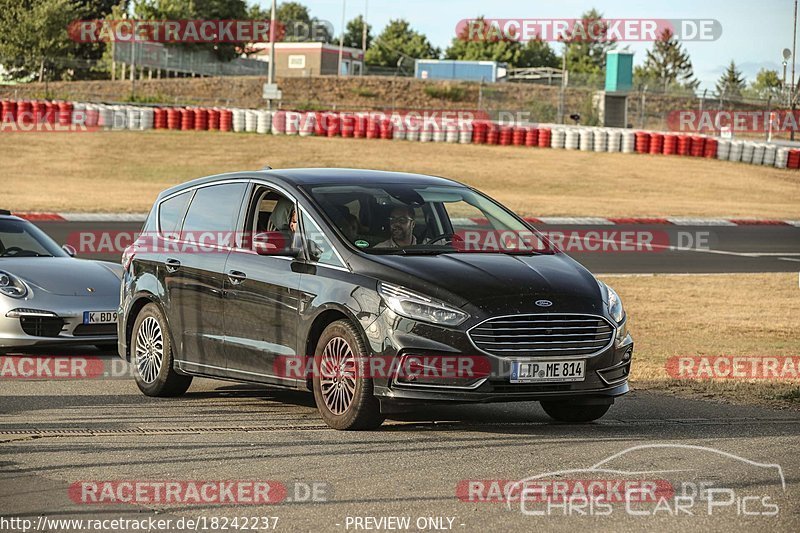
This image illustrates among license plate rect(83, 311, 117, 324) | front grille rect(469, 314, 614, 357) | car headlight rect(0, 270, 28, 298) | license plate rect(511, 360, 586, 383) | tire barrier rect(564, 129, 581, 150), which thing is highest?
tire barrier rect(564, 129, 581, 150)

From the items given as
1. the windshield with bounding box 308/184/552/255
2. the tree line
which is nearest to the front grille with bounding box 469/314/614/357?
the windshield with bounding box 308/184/552/255

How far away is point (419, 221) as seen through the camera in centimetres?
857

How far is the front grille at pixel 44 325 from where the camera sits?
455 inches

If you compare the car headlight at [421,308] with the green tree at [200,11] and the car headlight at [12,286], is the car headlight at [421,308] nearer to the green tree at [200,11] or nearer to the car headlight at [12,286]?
the car headlight at [12,286]

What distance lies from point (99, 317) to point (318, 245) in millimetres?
4115

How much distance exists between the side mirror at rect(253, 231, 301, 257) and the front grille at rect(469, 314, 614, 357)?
1581mm

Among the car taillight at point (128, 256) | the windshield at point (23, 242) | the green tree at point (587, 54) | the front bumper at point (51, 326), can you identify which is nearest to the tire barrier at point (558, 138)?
the windshield at point (23, 242)

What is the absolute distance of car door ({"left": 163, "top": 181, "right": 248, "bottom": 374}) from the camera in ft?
29.4

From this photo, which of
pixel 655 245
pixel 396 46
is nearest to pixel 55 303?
pixel 655 245

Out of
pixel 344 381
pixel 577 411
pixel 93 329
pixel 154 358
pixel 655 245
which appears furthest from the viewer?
pixel 655 245

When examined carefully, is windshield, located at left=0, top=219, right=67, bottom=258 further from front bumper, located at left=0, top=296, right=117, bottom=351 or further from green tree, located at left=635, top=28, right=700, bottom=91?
green tree, located at left=635, top=28, right=700, bottom=91

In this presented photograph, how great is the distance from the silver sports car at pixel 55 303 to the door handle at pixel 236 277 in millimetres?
3352

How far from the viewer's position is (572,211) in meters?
→ 33.1

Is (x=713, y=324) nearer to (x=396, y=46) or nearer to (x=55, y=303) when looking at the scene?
(x=55, y=303)
